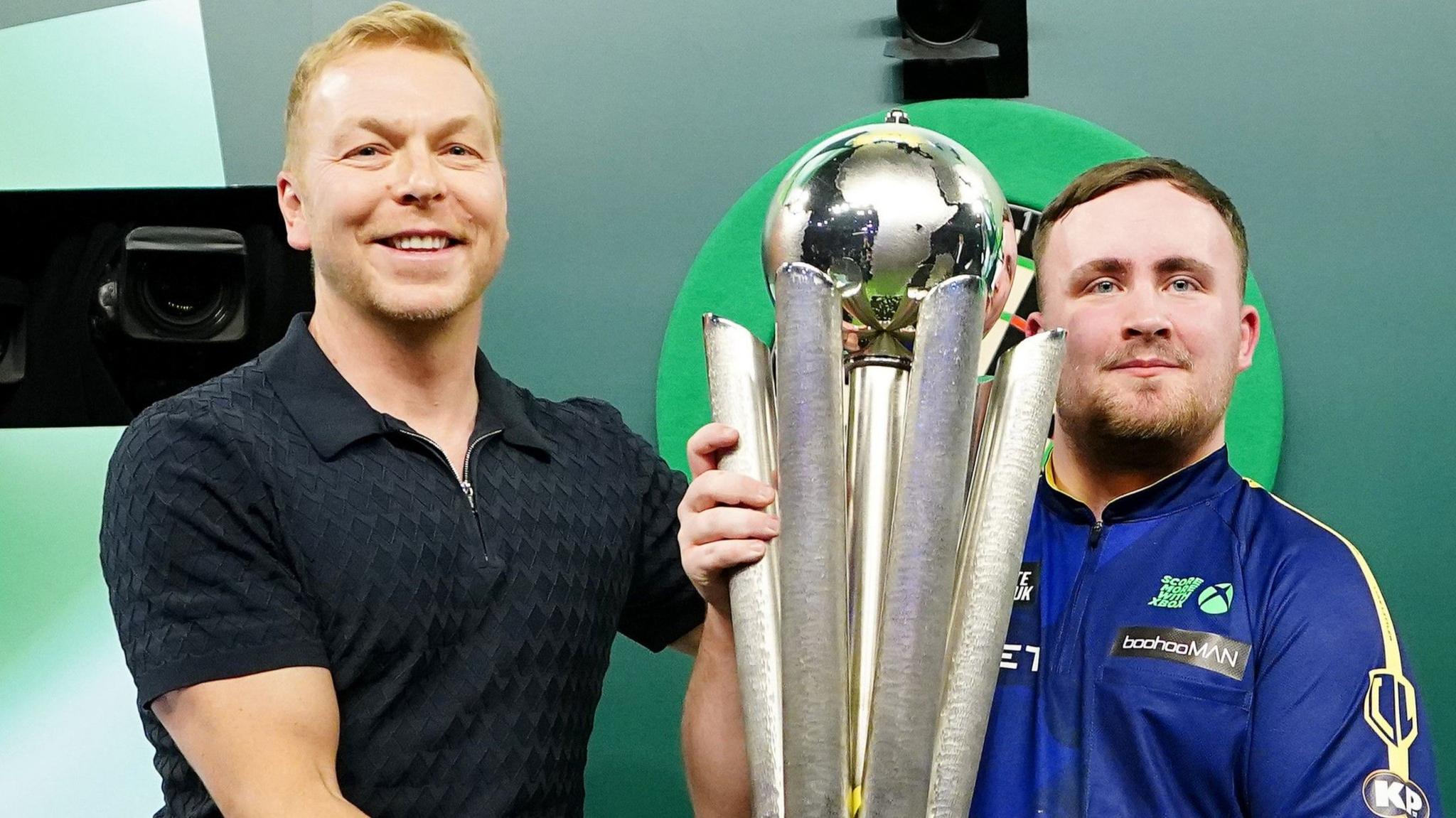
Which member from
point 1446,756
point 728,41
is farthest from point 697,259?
point 1446,756

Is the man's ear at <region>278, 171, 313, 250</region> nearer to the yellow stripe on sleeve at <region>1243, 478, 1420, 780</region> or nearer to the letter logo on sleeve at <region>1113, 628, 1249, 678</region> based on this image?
the letter logo on sleeve at <region>1113, 628, 1249, 678</region>

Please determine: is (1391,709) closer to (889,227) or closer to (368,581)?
(889,227)

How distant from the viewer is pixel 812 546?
0.90 meters

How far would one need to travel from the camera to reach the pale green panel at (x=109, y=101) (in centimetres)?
196

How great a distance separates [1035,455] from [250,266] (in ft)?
4.09

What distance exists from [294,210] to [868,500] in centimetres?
67

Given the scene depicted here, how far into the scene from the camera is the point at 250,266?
1842 millimetres

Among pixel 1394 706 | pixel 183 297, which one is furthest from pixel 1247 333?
pixel 183 297

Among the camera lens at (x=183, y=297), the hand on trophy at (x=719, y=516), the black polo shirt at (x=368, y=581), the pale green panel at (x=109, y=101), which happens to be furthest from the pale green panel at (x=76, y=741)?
the hand on trophy at (x=719, y=516)

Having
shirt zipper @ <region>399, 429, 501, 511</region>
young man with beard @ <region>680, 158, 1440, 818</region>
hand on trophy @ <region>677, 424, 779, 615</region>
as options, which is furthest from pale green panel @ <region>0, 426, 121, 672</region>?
hand on trophy @ <region>677, 424, 779, 615</region>

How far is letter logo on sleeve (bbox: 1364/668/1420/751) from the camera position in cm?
105

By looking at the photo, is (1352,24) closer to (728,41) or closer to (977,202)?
(728,41)

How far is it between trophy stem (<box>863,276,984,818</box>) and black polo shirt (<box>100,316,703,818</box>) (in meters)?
0.43

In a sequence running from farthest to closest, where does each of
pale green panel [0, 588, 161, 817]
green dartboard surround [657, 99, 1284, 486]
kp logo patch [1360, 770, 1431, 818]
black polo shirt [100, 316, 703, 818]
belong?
pale green panel [0, 588, 161, 817] → green dartboard surround [657, 99, 1284, 486] → black polo shirt [100, 316, 703, 818] → kp logo patch [1360, 770, 1431, 818]
